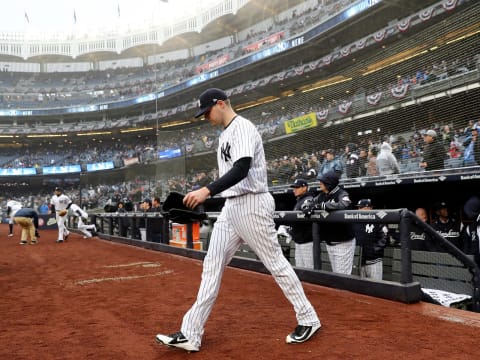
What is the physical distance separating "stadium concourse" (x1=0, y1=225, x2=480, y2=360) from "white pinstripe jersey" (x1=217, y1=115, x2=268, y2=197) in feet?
3.74

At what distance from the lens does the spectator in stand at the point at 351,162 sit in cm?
942

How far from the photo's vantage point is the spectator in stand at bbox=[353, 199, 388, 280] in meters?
5.28

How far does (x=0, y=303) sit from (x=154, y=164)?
10103 mm

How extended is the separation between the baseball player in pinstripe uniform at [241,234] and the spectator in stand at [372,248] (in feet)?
8.26

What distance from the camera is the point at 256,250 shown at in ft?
9.75

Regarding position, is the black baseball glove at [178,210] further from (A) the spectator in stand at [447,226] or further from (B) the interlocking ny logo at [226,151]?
(A) the spectator in stand at [447,226]

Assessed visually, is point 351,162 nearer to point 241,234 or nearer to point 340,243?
point 340,243

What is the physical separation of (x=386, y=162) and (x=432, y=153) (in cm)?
92

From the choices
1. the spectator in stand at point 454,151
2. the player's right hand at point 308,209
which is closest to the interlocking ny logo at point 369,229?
the player's right hand at point 308,209

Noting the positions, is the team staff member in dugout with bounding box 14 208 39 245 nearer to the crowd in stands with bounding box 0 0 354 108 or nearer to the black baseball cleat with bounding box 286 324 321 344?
the black baseball cleat with bounding box 286 324 321 344

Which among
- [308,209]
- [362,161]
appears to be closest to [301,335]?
[308,209]

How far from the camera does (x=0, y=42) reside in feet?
172

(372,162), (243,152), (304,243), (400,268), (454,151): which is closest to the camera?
(243,152)

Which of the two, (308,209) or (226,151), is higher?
Answer: (226,151)
